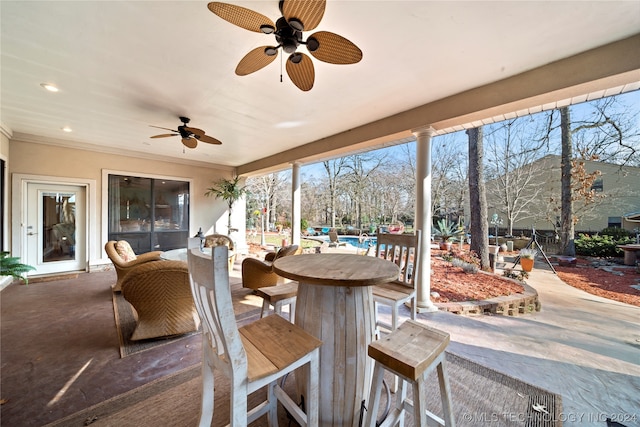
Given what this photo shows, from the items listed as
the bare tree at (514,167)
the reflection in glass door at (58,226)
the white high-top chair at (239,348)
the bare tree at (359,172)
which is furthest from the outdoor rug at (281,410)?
the bare tree at (359,172)

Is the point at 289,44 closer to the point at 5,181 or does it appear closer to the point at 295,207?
the point at 295,207

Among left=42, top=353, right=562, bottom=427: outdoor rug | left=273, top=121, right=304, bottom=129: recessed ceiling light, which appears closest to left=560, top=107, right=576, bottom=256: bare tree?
left=42, top=353, right=562, bottom=427: outdoor rug

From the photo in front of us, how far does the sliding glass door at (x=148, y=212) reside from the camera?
5355 mm

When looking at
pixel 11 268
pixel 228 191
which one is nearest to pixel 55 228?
pixel 228 191

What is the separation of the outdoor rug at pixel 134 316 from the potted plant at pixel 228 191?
3.31 m

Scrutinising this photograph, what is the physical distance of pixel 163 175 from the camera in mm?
5875

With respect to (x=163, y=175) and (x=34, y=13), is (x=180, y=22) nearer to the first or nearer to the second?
(x=34, y=13)

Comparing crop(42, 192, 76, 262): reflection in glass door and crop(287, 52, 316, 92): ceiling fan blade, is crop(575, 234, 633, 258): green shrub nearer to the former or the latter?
crop(287, 52, 316, 92): ceiling fan blade

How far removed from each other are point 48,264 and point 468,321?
24.4 ft

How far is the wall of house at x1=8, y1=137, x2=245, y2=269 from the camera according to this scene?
14.0 ft

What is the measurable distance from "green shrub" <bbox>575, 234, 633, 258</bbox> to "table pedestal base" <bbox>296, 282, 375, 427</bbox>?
8637mm

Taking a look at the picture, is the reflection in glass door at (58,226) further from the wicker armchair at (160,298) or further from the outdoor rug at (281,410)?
the outdoor rug at (281,410)

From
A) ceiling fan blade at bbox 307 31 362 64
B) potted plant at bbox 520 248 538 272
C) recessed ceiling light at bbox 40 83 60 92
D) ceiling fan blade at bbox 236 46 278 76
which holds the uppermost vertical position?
recessed ceiling light at bbox 40 83 60 92

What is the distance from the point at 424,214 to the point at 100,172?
6.59 m
